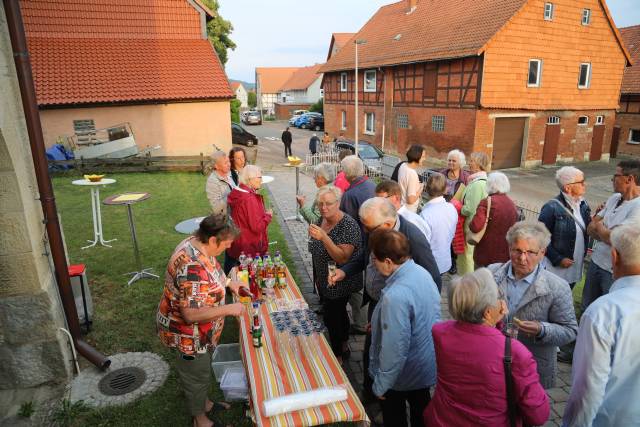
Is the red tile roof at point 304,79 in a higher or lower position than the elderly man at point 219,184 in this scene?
higher

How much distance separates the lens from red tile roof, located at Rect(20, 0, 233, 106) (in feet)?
56.7

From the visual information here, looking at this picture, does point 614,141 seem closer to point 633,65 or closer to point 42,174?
point 633,65

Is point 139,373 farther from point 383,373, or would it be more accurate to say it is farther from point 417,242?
point 417,242

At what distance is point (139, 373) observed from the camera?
455 cm

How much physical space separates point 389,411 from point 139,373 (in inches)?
112

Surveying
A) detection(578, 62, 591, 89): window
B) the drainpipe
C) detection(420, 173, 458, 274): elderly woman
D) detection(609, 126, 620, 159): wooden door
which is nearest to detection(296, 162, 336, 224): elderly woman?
detection(420, 173, 458, 274): elderly woman

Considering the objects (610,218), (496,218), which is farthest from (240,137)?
(610,218)

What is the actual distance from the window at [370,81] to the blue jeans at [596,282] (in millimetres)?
23889

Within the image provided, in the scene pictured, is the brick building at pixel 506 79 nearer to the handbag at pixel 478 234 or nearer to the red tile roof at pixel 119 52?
the red tile roof at pixel 119 52

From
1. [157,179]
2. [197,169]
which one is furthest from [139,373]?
[197,169]

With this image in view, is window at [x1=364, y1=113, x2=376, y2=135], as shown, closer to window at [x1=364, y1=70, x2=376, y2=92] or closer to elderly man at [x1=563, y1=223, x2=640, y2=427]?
window at [x1=364, y1=70, x2=376, y2=92]

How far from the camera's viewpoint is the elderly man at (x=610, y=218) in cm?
422

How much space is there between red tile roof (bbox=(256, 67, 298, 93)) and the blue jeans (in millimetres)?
75735

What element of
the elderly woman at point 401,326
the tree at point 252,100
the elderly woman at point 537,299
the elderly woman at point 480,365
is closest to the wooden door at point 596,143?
the elderly woman at point 537,299
